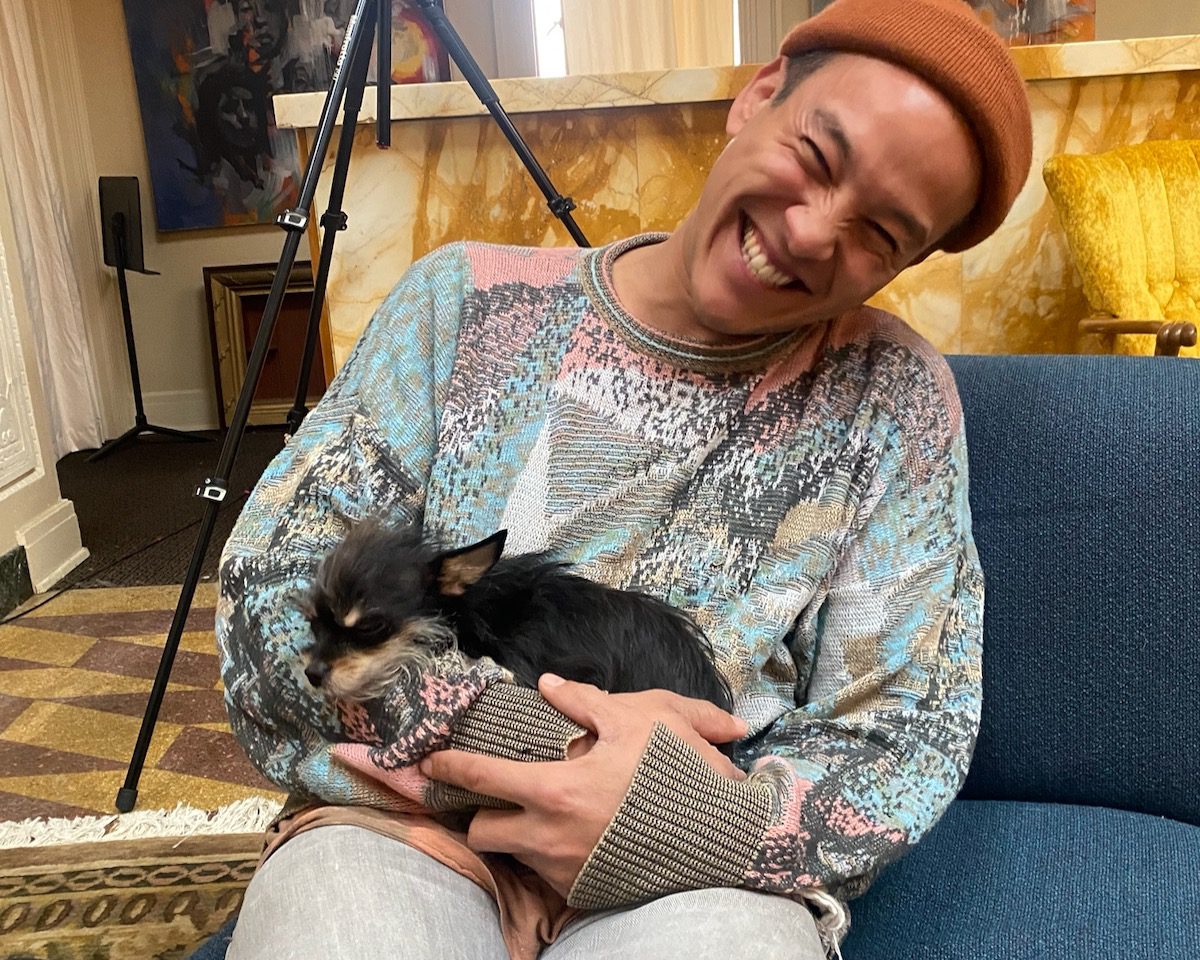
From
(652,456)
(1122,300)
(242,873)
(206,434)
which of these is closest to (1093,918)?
(652,456)

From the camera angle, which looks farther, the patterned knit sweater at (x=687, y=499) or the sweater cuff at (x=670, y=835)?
the patterned knit sweater at (x=687, y=499)

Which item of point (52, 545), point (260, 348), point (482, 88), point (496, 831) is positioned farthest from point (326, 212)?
point (52, 545)

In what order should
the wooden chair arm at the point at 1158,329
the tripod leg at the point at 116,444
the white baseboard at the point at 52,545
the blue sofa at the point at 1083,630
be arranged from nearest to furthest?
the blue sofa at the point at 1083,630 → the wooden chair arm at the point at 1158,329 → the white baseboard at the point at 52,545 → the tripod leg at the point at 116,444

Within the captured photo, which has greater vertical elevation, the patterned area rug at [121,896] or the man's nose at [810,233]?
the man's nose at [810,233]

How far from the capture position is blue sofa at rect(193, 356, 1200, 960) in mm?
1128

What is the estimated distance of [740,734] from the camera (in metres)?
0.93

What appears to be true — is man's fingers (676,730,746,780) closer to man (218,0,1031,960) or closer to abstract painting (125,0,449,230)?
man (218,0,1031,960)

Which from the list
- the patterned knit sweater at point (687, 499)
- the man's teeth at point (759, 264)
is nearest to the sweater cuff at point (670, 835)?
the patterned knit sweater at point (687, 499)

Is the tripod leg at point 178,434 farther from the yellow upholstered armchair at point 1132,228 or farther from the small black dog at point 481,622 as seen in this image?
the small black dog at point 481,622

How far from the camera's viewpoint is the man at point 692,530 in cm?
81

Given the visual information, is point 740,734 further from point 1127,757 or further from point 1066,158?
point 1066,158

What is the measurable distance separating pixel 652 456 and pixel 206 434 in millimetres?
4947

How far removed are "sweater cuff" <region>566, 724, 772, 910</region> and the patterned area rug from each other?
3.39 feet

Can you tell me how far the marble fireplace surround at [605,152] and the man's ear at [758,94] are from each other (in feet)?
4.90
